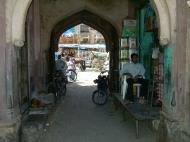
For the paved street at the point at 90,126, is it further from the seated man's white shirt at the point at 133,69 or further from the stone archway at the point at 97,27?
the stone archway at the point at 97,27

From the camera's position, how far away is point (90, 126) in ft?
32.5

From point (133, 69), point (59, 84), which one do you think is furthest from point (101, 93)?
point (133, 69)

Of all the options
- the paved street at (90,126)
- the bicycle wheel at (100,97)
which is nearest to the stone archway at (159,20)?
the paved street at (90,126)

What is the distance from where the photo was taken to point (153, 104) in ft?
33.6

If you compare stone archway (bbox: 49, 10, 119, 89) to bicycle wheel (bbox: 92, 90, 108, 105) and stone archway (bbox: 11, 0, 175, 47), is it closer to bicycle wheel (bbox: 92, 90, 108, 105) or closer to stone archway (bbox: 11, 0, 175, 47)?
bicycle wheel (bbox: 92, 90, 108, 105)

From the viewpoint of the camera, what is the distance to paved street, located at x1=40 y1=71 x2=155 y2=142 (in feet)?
28.2

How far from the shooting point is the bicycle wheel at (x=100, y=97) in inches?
557

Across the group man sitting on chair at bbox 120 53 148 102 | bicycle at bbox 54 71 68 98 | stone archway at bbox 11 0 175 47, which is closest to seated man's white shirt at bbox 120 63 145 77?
man sitting on chair at bbox 120 53 148 102

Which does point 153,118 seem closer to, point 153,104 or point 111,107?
point 153,104


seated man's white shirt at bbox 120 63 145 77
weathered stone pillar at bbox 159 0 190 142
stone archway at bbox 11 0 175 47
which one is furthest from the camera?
seated man's white shirt at bbox 120 63 145 77

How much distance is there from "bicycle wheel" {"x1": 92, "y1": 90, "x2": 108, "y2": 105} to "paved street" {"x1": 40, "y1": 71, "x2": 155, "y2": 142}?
442 millimetres

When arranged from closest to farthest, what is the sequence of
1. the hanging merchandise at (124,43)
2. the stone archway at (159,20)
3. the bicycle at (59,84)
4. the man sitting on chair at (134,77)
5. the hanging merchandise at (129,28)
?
1. the stone archway at (159,20)
2. the man sitting on chair at (134,77)
3. the hanging merchandise at (129,28)
4. the hanging merchandise at (124,43)
5. the bicycle at (59,84)

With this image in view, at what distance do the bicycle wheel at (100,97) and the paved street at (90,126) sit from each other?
A: 442mm

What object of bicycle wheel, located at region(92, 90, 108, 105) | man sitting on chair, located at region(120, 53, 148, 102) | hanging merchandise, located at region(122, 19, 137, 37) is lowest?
bicycle wheel, located at region(92, 90, 108, 105)
